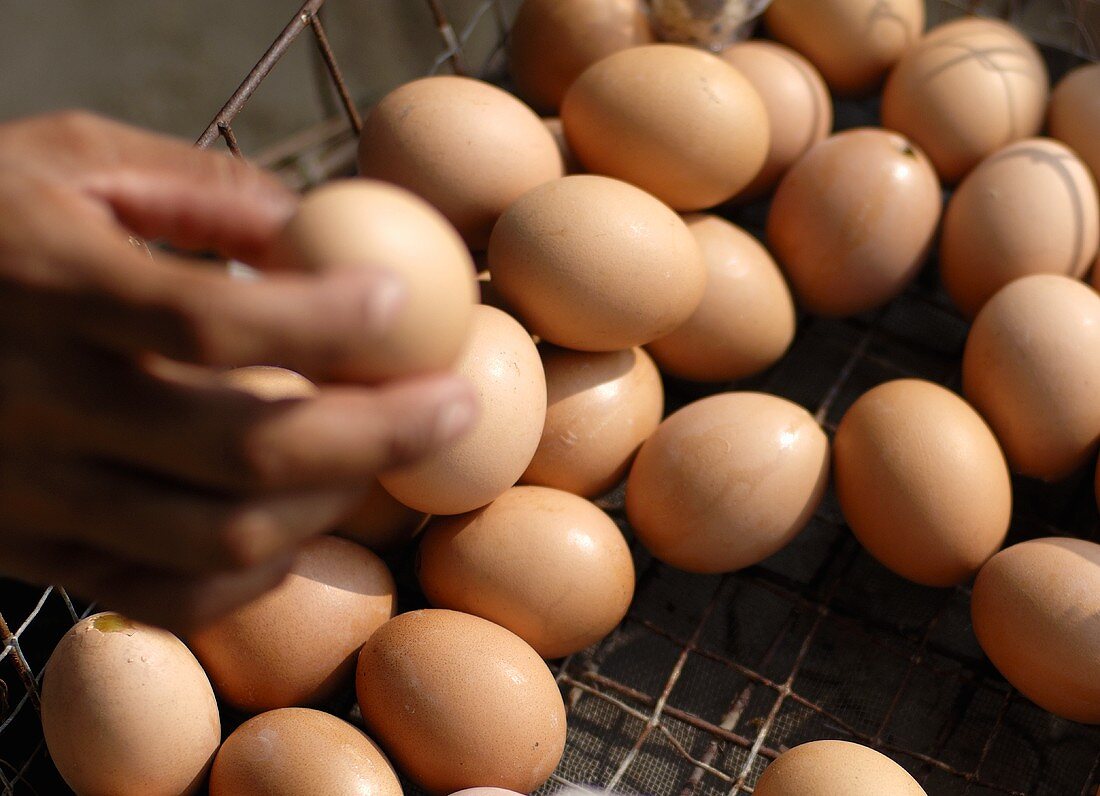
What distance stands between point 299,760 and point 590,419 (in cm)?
37

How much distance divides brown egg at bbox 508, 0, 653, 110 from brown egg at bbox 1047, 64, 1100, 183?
0.47 metres

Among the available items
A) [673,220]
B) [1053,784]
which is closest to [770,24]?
[673,220]

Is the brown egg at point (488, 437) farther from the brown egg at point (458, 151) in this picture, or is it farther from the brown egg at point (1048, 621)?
the brown egg at point (1048, 621)

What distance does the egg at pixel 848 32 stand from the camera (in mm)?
1139

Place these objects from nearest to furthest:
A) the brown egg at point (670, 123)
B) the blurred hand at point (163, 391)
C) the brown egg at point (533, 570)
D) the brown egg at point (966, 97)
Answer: the blurred hand at point (163, 391), the brown egg at point (533, 570), the brown egg at point (670, 123), the brown egg at point (966, 97)

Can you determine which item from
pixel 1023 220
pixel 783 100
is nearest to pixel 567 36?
pixel 783 100

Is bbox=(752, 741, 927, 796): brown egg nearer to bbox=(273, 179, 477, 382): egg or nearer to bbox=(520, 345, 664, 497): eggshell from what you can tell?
bbox=(520, 345, 664, 497): eggshell

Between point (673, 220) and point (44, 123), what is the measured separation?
1.74 ft

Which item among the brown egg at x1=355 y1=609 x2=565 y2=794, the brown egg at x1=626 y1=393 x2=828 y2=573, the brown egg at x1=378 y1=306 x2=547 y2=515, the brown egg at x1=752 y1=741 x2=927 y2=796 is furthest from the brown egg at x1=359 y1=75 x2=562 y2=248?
the brown egg at x1=752 y1=741 x2=927 y2=796

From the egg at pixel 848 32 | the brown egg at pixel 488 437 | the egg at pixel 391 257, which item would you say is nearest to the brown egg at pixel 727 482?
the brown egg at pixel 488 437

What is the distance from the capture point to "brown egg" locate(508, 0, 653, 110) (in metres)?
1.09

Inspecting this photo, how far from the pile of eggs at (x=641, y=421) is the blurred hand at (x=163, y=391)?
12cm

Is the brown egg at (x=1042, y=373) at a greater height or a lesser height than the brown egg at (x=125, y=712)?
lesser

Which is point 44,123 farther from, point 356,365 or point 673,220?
point 673,220
